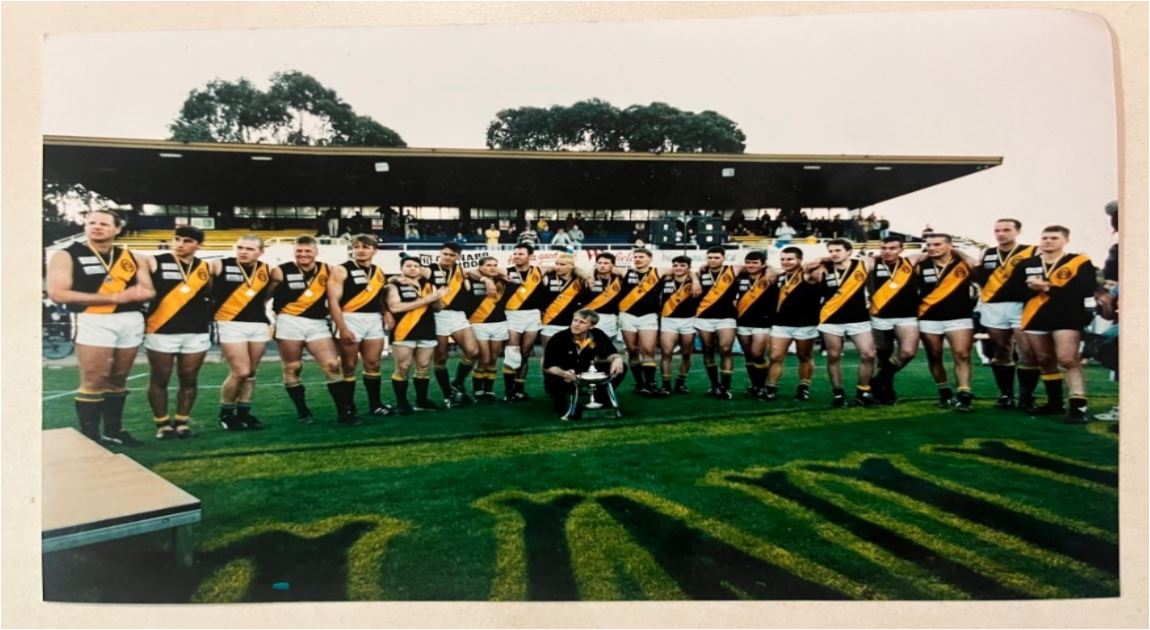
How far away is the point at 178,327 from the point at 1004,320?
4.78 metres

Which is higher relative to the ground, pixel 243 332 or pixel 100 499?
pixel 243 332

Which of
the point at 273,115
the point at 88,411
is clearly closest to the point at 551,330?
the point at 273,115

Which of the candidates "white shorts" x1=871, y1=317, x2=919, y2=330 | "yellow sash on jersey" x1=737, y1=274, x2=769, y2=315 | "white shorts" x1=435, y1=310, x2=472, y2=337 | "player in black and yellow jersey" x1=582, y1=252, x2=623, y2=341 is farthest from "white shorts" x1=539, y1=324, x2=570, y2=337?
"white shorts" x1=871, y1=317, x2=919, y2=330

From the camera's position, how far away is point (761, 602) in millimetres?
2930

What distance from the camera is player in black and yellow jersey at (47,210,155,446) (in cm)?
334

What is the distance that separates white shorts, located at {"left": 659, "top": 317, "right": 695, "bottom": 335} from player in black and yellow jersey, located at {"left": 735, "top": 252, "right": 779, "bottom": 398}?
1.02 ft

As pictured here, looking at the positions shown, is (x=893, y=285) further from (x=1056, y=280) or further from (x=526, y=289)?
(x=526, y=289)

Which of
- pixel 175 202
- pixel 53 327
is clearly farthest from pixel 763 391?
pixel 53 327

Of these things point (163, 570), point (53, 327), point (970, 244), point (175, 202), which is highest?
point (175, 202)

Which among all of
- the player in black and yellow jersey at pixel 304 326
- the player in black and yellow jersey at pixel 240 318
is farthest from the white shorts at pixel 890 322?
the player in black and yellow jersey at pixel 240 318

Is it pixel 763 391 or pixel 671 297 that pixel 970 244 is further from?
pixel 671 297

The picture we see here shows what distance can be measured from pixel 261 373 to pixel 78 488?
992 mm

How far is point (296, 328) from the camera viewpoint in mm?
3713

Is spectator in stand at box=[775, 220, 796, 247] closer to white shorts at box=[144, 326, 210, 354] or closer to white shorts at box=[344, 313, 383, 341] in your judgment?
white shorts at box=[344, 313, 383, 341]
